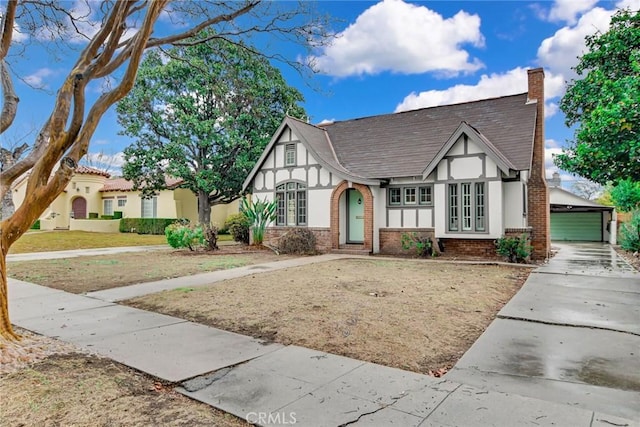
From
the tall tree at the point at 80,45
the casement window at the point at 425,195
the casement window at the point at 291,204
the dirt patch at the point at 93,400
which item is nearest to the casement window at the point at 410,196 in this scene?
the casement window at the point at 425,195

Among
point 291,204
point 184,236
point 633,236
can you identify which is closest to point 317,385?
point 184,236

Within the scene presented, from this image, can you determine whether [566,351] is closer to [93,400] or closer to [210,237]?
[93,400]

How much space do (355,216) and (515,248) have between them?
6.45 metres

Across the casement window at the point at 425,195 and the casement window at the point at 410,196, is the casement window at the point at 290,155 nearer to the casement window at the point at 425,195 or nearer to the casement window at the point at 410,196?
the casement window at the point at 410,196

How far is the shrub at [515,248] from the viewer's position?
12.4m

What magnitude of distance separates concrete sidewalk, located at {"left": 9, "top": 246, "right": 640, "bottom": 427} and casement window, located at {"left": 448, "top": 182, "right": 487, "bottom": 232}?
8245 millimetres

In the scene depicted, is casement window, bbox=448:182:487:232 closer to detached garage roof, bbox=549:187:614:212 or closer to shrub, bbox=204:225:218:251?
shrub, bbox=204:225:218:251

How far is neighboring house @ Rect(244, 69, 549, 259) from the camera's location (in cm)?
1345

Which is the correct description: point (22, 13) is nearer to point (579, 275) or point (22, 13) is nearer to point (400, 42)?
point (400, 42)

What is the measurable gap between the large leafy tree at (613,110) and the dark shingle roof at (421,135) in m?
2.07

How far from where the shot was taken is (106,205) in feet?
101

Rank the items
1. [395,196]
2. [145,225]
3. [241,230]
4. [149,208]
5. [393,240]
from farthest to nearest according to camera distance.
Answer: [149,208] → [145,225] → [241,230] → [395,196] → [393,240]

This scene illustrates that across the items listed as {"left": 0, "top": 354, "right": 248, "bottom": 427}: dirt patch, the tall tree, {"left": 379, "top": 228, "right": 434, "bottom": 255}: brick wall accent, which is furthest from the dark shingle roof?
{"left": 0, "top": 354, "right": 248, "bottom": 427}: dirt patch

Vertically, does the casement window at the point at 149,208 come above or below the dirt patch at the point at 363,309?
above
